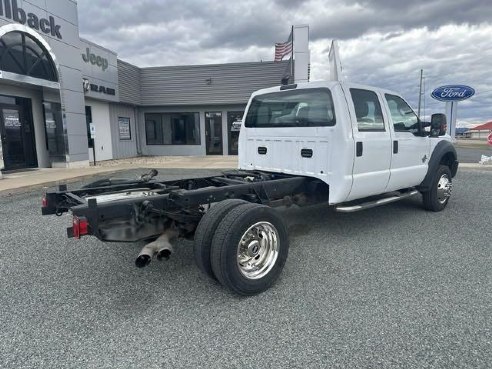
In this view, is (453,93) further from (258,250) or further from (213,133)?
(258,250)

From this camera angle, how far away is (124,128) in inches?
755

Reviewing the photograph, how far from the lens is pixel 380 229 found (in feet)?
17.9

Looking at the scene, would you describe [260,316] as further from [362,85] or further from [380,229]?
[362,85]

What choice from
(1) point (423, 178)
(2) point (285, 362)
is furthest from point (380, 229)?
(2) point (285, 362)

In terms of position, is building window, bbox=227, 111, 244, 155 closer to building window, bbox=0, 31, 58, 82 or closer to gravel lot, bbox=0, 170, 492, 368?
building window, bbox=0, 31, 58, 82

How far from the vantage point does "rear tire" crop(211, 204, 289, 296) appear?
3.19 metres

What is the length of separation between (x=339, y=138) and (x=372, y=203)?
3.78 feet

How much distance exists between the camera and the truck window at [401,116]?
17.7 ft

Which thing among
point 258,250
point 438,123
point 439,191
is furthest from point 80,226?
point 439,191

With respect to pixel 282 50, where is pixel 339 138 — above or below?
below

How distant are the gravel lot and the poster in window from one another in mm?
14586

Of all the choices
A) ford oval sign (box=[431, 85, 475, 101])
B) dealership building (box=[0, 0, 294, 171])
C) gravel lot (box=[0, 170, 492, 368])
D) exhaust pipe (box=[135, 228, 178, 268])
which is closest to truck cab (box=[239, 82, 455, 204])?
gravel lot (box=[0, 170, 492, 368])

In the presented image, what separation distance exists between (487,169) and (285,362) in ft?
43.8

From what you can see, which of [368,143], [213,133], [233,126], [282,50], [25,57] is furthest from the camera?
[213,133]
